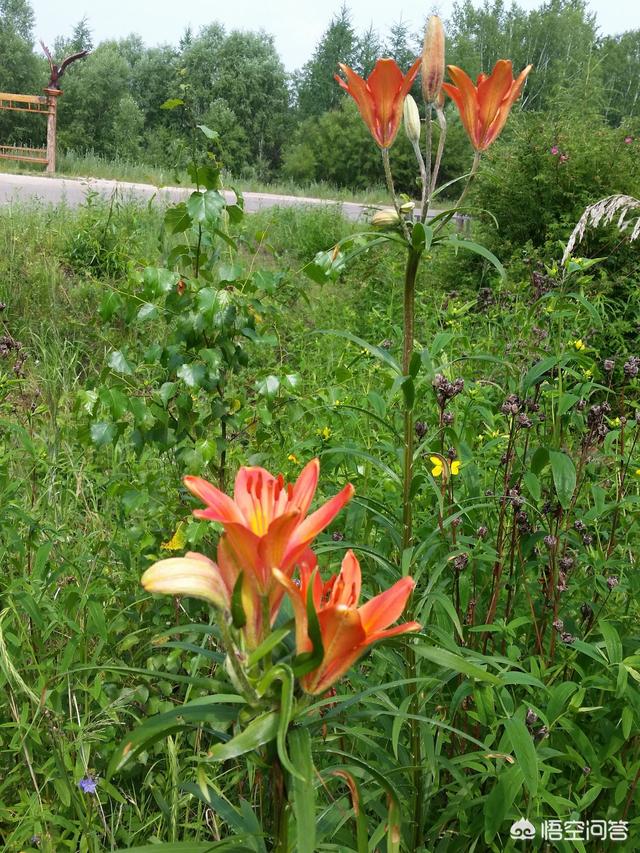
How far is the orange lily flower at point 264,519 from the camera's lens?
2.15 ft

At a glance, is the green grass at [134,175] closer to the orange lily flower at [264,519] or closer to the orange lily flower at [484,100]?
A: the orange lily flower at [484,100]

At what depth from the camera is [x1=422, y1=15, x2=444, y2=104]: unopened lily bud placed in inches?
51.3

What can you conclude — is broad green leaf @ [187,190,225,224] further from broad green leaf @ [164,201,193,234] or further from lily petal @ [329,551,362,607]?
lily petal @ [329,551,362,607]

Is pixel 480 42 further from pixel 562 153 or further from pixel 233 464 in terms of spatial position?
pixel 233 464

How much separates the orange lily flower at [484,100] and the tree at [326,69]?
43.1 m

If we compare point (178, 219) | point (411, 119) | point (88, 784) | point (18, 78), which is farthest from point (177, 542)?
point (18, 78)

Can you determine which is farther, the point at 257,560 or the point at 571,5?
the point at 571,5

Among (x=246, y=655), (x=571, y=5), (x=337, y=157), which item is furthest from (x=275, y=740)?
(x=571, y=5)

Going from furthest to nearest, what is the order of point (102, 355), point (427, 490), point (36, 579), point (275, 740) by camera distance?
point (102, 355) → point (427, 490) → point (36, 579) → point (275, 740)

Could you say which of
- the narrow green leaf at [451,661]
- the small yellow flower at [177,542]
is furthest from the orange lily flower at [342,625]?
the small yellow flower at [177,542]

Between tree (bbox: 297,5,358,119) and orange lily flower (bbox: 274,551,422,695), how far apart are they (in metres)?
43.9

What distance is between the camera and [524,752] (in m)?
1.26

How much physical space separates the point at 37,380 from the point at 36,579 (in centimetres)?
258

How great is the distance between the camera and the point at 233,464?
241cm
